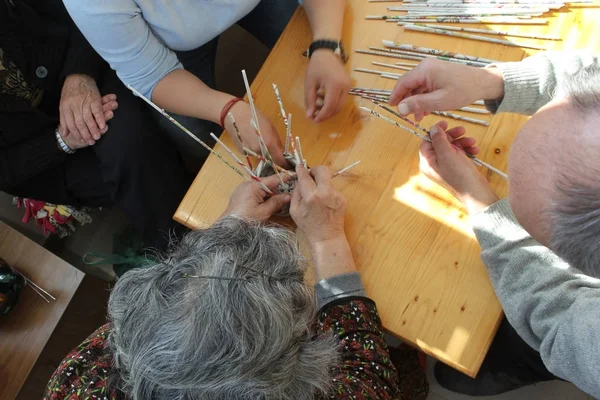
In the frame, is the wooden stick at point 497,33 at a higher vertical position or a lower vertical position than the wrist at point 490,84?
higher

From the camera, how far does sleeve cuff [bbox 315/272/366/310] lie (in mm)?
954

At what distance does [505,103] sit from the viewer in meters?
1.03

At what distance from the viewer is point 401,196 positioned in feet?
3.45

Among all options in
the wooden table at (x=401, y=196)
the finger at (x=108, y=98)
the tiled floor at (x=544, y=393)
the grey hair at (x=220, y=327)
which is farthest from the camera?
the tiled floor at (x=544, y=393)

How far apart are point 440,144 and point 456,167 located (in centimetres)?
7

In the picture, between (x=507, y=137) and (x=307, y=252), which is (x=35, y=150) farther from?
(x=507, y=137)

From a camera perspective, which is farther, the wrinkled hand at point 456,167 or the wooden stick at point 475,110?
the wooden stick at point 475,110

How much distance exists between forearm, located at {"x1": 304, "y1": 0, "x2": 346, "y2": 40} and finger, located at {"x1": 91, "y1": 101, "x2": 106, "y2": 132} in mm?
750

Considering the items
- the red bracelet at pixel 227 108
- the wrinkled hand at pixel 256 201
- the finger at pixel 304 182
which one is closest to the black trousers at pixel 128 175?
the red bracelet at pixel 227 108

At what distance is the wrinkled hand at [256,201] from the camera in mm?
1005

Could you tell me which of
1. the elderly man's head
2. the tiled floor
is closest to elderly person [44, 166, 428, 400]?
the elderly man's head

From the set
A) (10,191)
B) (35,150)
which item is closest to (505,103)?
(35,150)

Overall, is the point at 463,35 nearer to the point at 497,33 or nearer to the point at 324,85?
the point at 497,33

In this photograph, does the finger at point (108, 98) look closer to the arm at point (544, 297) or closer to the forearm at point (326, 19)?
the forearm at point (326, 19)
